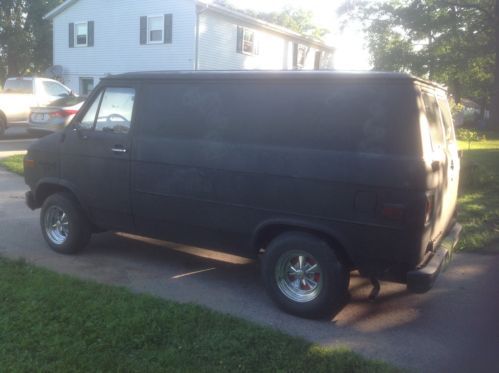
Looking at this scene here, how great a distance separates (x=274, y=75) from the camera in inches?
191

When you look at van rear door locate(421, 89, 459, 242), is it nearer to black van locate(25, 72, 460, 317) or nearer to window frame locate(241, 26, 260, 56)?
black van locate(25, 72, 460, 317)

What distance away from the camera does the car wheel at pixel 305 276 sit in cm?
457

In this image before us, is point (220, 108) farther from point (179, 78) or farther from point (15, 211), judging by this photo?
point (15, 211)

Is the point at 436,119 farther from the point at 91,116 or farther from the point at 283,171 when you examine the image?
the point at 91,116

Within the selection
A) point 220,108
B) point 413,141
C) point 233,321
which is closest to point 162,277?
point 233,321

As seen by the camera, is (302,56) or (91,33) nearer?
(91,33)

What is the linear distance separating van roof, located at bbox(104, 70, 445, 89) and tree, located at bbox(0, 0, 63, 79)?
35359mm

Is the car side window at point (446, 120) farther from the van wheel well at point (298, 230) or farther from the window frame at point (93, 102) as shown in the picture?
the window frame at point (93, 102)

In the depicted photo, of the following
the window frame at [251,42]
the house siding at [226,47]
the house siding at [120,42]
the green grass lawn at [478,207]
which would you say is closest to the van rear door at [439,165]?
the green grass lawn at [478,207]

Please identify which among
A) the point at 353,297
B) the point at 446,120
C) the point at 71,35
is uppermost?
the point at 71,35

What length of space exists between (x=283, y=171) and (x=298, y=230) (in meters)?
0.53

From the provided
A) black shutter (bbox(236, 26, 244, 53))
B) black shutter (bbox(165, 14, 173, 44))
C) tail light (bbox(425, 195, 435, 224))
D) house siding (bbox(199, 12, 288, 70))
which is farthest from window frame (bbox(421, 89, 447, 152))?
black shutter (bbox(236, 26, 244, 53))

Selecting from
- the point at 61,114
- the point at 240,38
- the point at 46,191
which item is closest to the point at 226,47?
the point at 240,38

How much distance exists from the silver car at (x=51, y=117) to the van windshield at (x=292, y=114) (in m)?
10.2
